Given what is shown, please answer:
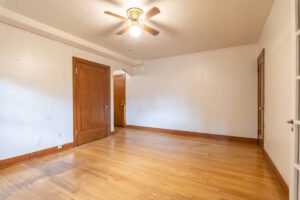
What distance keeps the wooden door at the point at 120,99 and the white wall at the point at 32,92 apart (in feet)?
8.58

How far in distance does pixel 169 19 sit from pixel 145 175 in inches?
107

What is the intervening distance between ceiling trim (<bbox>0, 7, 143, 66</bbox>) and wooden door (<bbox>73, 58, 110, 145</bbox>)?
377mm

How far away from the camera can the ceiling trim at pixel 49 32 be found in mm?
2322

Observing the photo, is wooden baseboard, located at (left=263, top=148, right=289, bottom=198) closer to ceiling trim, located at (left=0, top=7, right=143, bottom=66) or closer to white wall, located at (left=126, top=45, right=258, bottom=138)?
white wall, located at (left=126, top=45, right=258, bottom=138)

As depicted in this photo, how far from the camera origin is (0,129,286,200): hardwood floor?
5.70 feet

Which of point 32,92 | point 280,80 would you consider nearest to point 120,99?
point 32,92

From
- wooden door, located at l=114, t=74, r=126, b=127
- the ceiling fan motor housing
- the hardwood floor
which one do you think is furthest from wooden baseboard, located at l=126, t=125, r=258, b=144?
the ceiling fan motor housing

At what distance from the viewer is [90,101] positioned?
12.8 feet

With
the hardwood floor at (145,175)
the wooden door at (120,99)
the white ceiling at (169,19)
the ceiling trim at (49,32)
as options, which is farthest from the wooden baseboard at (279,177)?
the wooden door at (120,99)

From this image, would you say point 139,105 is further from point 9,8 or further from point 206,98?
point 9,8

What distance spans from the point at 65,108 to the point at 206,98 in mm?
3875

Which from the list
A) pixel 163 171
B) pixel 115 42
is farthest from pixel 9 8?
pixel 163 171

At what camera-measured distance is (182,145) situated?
3.61m

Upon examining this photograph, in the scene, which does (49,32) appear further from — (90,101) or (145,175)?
(145,175)
